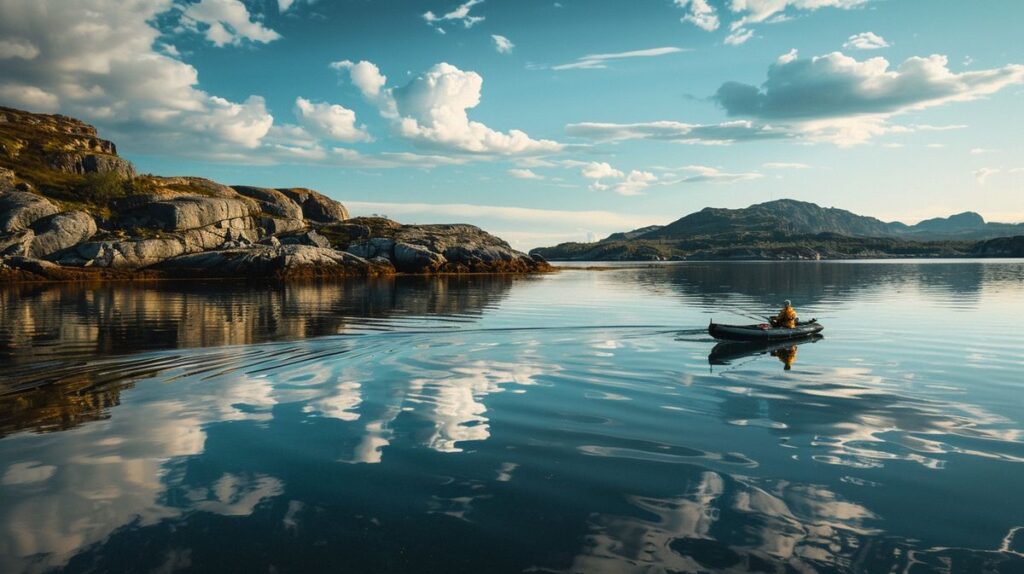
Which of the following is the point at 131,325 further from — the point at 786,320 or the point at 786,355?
the point at 786,320

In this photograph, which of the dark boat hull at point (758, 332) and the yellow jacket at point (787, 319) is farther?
the yellow jacket at point (787, 319)

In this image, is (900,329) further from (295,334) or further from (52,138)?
(52,138)

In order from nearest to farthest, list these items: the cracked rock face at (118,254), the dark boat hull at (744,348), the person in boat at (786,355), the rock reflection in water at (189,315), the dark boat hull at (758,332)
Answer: the person in boat at (786,355), the dark boat hull at (744,348), the rock reflection in water at (189,315), the dark boat hull at (758,332), the cracked rock face at (118,254)

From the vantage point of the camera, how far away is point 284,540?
9742 mm

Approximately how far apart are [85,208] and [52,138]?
188 ft

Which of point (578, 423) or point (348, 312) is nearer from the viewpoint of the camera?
point (578, 423)

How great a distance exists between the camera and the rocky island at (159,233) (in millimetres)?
Answer: 98312

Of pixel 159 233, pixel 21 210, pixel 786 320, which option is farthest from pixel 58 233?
pixel 786 320

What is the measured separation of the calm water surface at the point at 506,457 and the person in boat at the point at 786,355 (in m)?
0.41

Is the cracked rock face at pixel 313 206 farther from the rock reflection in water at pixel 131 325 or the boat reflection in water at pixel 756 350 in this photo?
the boat reflection in water at pixel 756 350

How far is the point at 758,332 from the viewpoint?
32.6 m

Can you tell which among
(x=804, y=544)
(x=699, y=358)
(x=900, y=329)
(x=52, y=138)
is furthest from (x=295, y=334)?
(x=52, y=138)

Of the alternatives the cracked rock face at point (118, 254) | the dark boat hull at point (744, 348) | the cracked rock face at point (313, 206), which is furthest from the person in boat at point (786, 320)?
the cracked rock face at point (313, 206)

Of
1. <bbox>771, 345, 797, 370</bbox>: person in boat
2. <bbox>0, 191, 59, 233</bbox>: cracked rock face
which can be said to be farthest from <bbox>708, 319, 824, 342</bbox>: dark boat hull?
<bbox>0, 191, 59, 233</bbox>: cracked rock face
